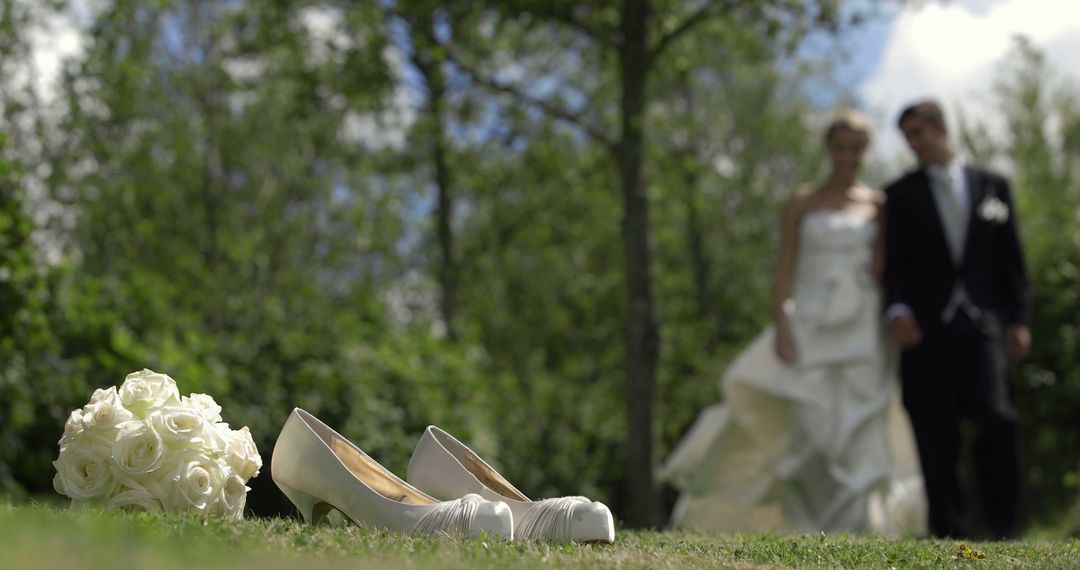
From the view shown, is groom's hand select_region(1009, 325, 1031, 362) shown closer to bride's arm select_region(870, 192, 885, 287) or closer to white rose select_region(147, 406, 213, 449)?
bride's arm select_region(870, 192, 885, 287)

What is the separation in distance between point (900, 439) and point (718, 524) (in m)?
1.47

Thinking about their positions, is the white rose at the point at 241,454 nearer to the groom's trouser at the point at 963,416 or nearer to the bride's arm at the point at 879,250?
the groom's trouser at the point at 963,416

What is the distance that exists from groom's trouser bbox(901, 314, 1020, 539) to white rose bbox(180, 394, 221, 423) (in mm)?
4323

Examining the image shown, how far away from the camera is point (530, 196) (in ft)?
59.8

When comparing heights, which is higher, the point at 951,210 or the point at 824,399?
the point at 951,210

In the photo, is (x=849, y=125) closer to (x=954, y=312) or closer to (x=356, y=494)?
(x=954, y=312)

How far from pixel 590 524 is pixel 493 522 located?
295 millimetres

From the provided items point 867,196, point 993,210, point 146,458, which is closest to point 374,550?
point 146,458

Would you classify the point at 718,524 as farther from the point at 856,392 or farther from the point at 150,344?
the point at 150,344

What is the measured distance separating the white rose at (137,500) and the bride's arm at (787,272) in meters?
5.64

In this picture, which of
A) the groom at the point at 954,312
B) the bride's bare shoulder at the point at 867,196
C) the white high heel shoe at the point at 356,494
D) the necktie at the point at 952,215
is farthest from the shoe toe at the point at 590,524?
the bride's bare shoulder at the point at 867,196

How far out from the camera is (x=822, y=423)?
837 centimetres

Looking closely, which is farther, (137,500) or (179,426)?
(179,426)

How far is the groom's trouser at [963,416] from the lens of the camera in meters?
6.82
